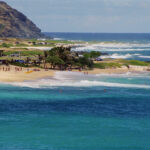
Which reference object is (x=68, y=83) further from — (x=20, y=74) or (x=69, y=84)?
(x=20, y=74)

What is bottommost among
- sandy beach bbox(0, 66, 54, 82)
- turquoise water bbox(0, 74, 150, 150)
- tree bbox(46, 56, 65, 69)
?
turquoise water bbox(0, 74, 150, 150)

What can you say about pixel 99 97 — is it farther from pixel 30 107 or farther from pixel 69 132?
pixel 69 132

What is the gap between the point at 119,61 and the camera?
13238 centimetres

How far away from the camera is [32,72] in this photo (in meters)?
102

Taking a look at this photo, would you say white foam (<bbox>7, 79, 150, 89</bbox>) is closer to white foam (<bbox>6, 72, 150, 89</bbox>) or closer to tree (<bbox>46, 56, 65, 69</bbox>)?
white foam (<bbox>6, 72, 150, 89</bbox>)

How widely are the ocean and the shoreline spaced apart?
4.65 meters

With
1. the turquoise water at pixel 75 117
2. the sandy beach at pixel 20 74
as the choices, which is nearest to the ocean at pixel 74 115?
the turquoise water at pixel 75 117

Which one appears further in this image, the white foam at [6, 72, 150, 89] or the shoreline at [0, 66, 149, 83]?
the shoreline at [0, 66, 149, 83]

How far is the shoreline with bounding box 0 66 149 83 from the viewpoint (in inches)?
3605

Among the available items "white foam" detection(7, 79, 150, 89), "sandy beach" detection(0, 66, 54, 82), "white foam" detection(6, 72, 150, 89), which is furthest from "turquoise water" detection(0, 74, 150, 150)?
"sandy beach" detection(0, 66, 54, 82)

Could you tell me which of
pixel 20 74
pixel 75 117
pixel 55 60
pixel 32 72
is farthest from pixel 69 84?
pixel 75 117

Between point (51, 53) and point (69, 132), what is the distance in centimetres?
6879

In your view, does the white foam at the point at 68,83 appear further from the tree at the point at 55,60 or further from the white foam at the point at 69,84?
the tree at the point at 55,60

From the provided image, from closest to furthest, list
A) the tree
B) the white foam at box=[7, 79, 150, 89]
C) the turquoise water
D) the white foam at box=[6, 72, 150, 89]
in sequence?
the turquoise water → the white foam at box=[7, 79, 150, 89] → the white foam at box=[6, 72, 150, 89] → the tree
